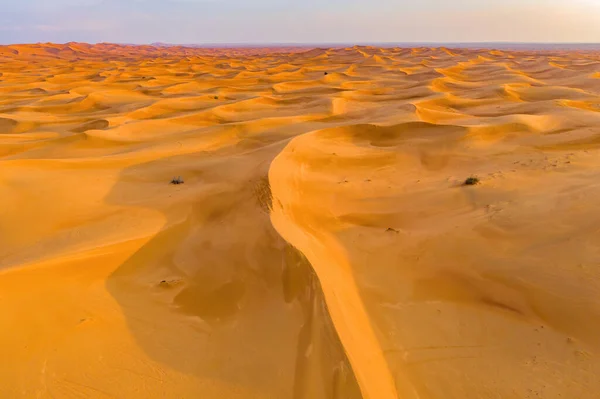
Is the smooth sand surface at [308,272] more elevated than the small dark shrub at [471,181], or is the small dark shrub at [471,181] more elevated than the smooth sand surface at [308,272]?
the small dark shrub at [471,181]

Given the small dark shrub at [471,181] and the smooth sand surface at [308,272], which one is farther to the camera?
the small dark shrub at [471,181]

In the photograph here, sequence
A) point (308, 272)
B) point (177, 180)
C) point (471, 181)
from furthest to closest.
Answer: point (177, 180)
point (471, 181)
point (308, 272)

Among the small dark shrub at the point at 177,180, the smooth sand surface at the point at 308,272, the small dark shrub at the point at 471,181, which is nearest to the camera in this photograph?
the smooth sand surface at the point at 308,272

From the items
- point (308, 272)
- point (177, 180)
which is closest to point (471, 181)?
point (308, 272)

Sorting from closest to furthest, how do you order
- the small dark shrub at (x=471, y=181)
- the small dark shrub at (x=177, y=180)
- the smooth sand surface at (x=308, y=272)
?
1. the smooth sand surface at (x=308, y=272)
2. the small dark shrub at (x=471, y=181)
3. the small dark shrub at (x=177, y=180)

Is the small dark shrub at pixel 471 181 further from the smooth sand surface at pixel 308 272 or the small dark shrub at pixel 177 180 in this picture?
the small dark shrub at pixel 177 180

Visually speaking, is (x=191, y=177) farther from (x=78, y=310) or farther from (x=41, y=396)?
(x=41, y=396)

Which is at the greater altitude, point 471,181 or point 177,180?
point 471,181

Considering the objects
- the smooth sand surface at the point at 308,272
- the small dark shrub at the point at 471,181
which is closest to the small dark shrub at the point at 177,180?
the smooth sand surface at the point at 308,272

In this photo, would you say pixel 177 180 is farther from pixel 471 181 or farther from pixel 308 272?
pixel 471 181

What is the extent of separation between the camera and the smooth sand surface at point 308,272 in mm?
2680

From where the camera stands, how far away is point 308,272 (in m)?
3.54

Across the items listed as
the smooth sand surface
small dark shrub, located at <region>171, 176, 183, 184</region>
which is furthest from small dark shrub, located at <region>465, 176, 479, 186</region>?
small dark shrub, located at <region>171, 176, 183, 184</region>

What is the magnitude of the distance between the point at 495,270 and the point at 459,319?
790mm
